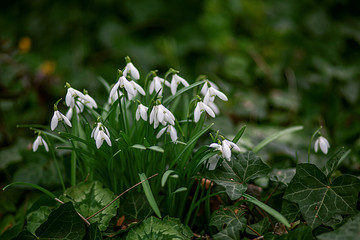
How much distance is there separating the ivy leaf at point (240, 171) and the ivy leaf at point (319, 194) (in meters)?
0.15

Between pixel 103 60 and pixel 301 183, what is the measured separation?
336cm

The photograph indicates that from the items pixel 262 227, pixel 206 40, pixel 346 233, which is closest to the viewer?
pixel 346 233

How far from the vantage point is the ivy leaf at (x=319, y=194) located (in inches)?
53.1

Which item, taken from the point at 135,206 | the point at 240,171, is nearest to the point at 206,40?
the point at 240,171

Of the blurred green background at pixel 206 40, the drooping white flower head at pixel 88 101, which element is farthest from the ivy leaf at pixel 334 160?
the blurred green background at pixel 206 40

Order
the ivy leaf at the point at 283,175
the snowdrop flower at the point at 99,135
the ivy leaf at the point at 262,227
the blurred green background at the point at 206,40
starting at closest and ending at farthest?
1. the snowdrop flower at the point at 99,135
2. the ivy leaf at the point at 262,227
3. the ivy leaf at the point at 283,175
4. the blurred green background at the point at 206,40

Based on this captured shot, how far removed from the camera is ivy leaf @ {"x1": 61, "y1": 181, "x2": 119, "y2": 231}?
1.45 meters

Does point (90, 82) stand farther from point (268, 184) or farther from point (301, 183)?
point (301, 183)

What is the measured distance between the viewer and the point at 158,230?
135 centimetres

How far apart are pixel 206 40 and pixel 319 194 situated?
10.5ft

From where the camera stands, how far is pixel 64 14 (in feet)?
14.0

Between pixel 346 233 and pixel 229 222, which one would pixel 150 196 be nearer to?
pixel 229 222

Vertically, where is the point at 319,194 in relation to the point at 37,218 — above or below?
above

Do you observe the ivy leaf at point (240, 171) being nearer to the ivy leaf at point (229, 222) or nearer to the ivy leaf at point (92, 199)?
the ivy leaf at point (229, 222)
